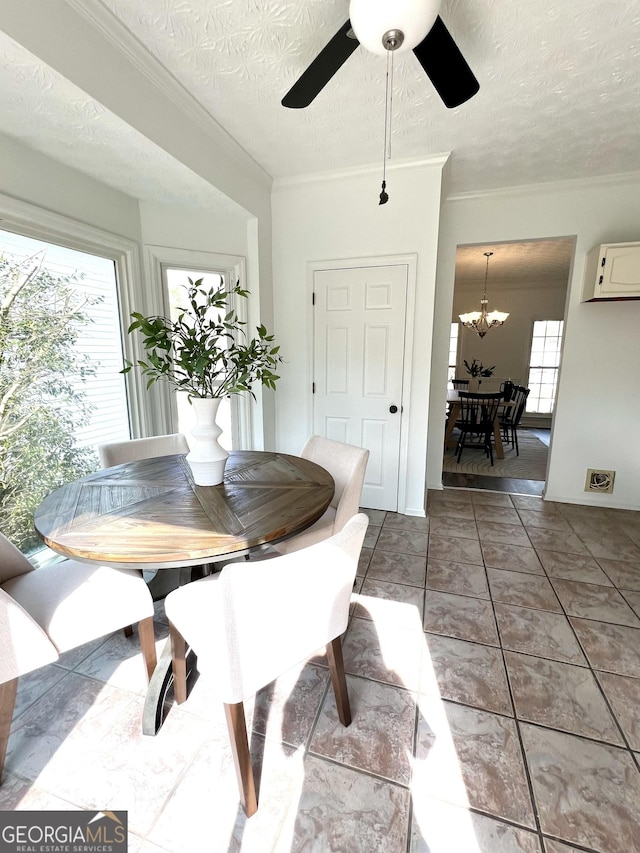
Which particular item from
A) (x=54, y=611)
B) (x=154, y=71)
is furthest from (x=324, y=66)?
(x=54, y=611)

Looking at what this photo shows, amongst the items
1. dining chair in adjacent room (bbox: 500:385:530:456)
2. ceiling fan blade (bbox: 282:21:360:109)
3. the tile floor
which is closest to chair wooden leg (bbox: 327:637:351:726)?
the tile floor

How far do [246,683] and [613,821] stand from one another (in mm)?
1159

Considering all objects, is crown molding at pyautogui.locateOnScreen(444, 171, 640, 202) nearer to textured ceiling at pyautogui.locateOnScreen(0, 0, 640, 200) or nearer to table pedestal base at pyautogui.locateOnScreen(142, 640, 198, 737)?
textured ceiling at pyautogui.locateOnScreen(0, 0, 640, 200)

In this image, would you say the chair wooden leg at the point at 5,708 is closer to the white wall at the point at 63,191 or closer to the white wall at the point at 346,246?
the white wall at the point at 63,191

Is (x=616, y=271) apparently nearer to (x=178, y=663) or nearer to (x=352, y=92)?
(x=352, y=92)

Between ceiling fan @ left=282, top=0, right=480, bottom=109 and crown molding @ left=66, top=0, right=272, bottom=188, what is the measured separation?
0.84 metres

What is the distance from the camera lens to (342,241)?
9.93 feet

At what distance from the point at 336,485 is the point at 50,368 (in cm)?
184

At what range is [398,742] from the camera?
4.24 feet

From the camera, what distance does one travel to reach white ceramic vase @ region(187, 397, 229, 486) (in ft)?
5.18

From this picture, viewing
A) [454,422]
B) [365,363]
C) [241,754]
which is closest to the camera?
[241,754]

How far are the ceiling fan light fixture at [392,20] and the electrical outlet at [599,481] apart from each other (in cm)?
349

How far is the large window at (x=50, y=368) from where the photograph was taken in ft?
6.53

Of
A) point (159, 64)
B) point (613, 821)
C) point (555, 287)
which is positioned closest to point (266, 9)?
point (159, 64)
